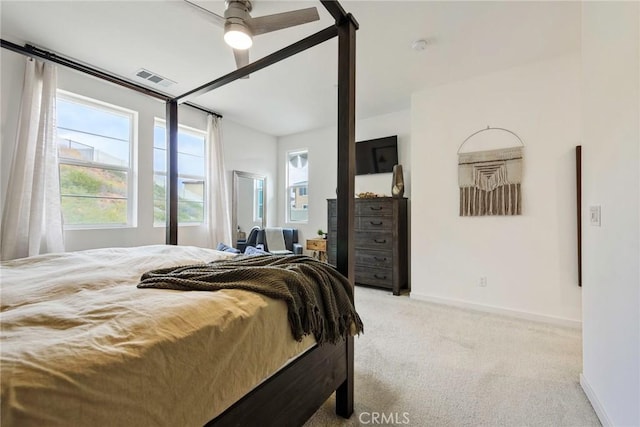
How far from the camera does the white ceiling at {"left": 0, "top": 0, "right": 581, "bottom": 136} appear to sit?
215cm

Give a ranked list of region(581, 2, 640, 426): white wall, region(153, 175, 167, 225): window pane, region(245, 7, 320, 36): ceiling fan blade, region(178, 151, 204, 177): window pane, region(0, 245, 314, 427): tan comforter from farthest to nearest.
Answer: region(178, 151, 204, 177): window pane
region(153, 175, 167, 225): window pane
region(245, 7, 320, 36): ceiling fan blade
region(581, 2, 640, 426): white wall
region(0, 245, 314, 427): tan comforter

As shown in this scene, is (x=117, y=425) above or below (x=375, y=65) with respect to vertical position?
below

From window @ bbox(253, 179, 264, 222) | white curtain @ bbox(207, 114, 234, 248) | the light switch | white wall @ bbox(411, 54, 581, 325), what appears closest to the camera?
the light switch

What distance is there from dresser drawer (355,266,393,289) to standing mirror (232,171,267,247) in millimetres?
2231

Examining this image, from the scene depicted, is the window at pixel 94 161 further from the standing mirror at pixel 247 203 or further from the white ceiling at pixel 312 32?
the standing mirror at pixel 247 203

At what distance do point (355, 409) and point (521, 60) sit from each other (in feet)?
11.6

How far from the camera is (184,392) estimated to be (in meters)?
0.75

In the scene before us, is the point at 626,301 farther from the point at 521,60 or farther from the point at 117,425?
the point at 521,60

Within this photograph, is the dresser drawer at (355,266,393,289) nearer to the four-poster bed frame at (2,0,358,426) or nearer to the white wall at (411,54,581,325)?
the white wall at (411,54,581,325)

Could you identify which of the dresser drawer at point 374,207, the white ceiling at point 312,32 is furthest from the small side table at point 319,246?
the white ceiling at point 312,32

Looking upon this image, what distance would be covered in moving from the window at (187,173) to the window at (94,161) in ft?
1.14

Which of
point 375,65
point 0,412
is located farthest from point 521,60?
point 0,412
